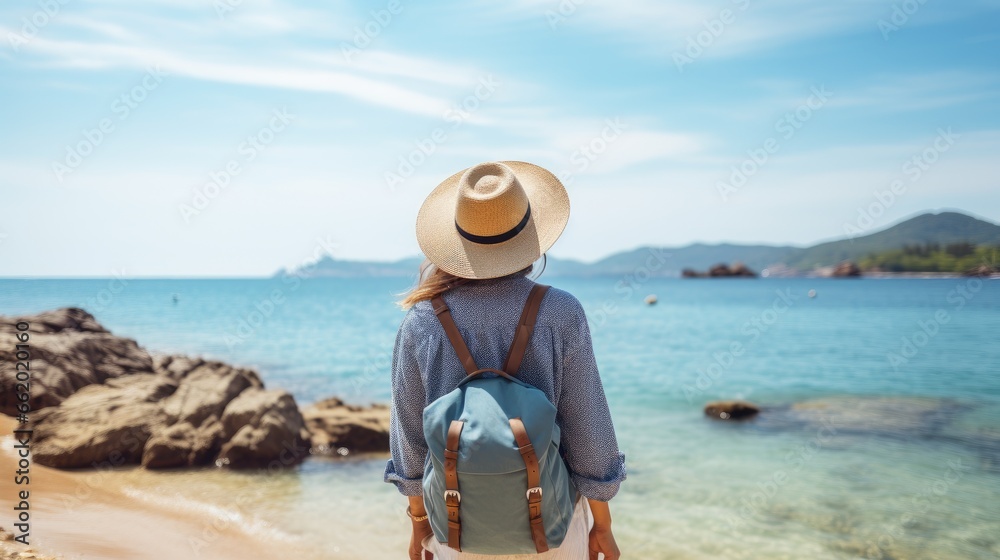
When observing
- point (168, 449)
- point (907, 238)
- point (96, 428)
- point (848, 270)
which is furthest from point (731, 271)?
point (96, 428)

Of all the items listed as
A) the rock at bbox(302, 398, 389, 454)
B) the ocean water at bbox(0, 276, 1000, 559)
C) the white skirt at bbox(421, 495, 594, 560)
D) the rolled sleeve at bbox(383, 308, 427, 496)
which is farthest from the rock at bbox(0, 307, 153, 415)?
the white skirt at bbox(421, 495, 594, 560)

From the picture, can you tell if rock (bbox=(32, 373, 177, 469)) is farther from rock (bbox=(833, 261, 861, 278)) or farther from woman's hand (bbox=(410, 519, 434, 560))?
rock (bbox=(833, 261, 861, 278))

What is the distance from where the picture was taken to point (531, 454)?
179 centimetres

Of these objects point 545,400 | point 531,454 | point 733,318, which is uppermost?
point 545,400

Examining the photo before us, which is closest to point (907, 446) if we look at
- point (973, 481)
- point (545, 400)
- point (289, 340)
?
point (973, 481)

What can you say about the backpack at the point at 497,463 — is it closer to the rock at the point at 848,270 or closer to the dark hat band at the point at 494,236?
the dark hat band at the point at 494,236

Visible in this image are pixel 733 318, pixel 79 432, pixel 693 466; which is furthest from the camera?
pixel 733 318

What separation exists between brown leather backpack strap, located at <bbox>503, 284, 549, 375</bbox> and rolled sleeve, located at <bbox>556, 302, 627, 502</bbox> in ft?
0.39

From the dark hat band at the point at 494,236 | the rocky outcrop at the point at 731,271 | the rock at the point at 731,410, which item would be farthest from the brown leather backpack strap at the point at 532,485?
the rocky outcrop at the point at 731,271

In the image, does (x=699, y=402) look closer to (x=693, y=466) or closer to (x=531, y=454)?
(x=693, y=466)

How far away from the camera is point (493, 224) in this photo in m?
2.09

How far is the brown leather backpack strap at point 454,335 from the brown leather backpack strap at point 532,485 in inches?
9.8

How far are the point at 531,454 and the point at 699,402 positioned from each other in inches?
493

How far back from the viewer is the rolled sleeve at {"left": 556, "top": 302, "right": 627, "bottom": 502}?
204 centimetres
